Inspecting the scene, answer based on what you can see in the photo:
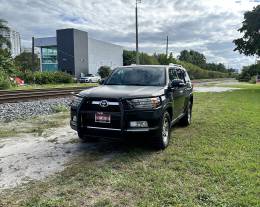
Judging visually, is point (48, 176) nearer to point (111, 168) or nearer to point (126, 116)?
point (111, 168)

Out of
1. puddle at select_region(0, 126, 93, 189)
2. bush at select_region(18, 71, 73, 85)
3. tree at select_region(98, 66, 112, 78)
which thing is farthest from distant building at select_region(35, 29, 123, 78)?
puddle at select_region(0, 126, 93, 189)

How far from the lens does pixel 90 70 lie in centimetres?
6475

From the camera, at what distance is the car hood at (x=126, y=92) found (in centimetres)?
582

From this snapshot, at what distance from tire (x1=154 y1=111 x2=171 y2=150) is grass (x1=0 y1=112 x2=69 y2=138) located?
135 inches

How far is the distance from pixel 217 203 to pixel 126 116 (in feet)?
7.74

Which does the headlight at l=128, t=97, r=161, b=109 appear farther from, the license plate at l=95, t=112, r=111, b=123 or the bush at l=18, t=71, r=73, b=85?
the bush at l=18, t=71, r=73, b=85

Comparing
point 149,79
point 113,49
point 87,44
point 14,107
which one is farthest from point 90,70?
point 149,79


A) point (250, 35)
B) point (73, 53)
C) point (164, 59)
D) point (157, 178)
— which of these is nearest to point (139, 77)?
point (157, 178)

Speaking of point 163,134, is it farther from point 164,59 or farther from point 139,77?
point 164,59

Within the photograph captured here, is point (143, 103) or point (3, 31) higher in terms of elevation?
point (3, 31)

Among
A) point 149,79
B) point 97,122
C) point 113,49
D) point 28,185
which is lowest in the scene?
point 28,185

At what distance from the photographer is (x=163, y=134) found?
629cm

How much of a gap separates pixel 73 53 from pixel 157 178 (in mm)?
56642

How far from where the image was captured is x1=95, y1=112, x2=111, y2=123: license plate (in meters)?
5.77
